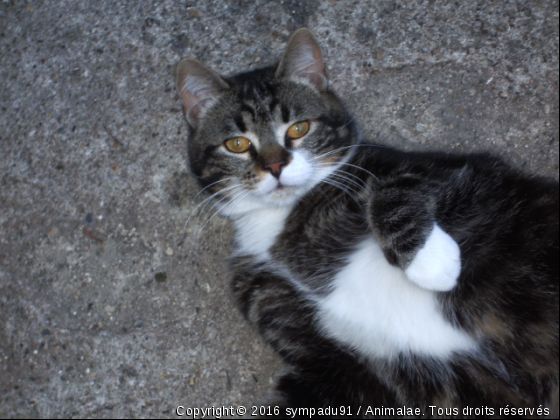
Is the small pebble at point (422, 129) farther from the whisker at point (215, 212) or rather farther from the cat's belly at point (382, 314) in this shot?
the whisker at point (215, 212)

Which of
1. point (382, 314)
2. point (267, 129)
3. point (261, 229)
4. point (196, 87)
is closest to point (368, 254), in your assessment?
point (382, 314)

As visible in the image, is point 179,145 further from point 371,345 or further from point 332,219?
point 371,345

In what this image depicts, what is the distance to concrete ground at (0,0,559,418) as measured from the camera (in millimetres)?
2344

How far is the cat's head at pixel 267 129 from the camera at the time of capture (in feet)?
6.63

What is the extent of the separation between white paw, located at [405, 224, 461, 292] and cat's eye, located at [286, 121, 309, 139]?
26.6 inches

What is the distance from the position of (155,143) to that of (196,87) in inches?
18.8

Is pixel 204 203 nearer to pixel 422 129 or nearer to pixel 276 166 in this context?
pixel 276 166

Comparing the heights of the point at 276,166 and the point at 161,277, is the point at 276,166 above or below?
above

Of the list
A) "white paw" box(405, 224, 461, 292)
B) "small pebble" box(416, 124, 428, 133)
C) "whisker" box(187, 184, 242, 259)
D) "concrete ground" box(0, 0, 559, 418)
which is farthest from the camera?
"small pebble" box(416, 124, 428, 133)

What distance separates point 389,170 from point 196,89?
91cm

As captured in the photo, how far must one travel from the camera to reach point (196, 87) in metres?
2.15

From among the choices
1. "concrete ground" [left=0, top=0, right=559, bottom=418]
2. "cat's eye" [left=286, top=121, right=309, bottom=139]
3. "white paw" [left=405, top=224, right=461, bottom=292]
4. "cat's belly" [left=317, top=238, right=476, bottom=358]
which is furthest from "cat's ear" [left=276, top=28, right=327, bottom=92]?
"white paw" [left=405, top=224, right=461, bottom=292]

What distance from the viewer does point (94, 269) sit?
2.41 meters

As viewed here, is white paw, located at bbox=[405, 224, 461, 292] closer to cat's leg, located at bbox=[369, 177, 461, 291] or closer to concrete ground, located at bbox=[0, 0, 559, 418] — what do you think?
cat's leg, located at bbox=[369, 177, 461, 291]
